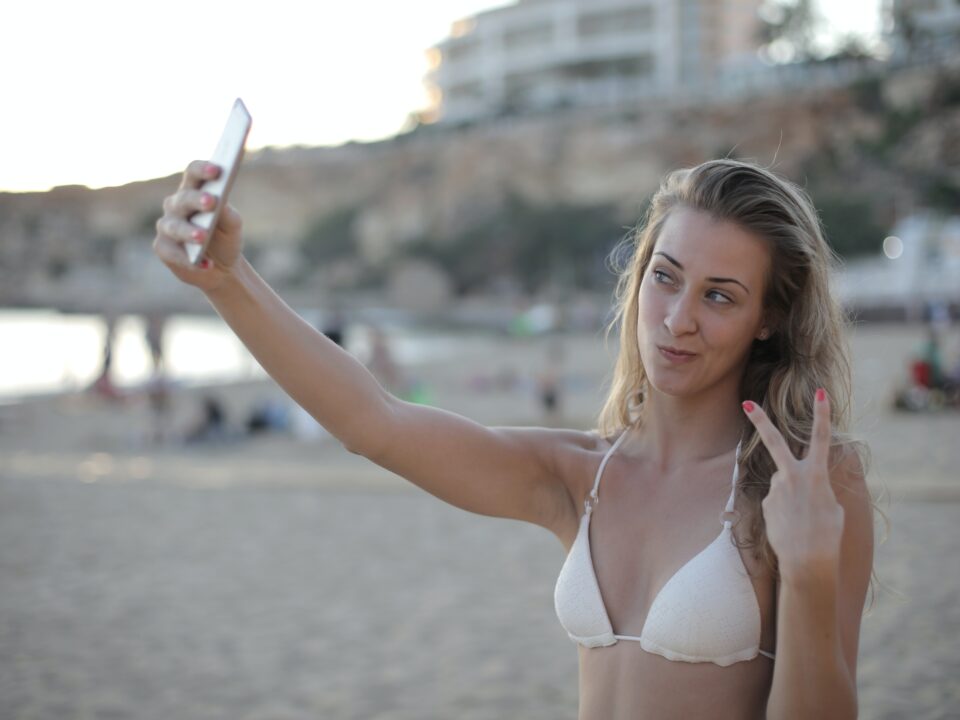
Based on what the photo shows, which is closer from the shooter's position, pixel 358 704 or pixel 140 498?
pixel 358 704

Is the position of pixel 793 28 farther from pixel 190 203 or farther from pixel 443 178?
pixel 190 203

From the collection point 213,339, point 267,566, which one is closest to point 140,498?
point 267,566

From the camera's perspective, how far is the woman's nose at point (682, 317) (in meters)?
1.71

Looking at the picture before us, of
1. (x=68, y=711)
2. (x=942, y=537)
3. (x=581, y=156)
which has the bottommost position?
(x=68, y=711)

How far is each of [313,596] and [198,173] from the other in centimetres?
471

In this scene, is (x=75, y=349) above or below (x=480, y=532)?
above

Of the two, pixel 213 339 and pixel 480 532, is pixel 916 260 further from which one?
pixel 213 339

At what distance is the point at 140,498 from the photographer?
8.91 metres

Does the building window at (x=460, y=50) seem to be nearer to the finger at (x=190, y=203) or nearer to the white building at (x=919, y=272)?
the white building at (x=919, y=272)

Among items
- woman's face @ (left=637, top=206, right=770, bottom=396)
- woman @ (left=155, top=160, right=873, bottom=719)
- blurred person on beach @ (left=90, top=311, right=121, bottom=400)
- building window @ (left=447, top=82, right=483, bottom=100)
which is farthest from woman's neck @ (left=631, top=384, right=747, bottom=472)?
building window @ (left=447, top=82, right=483, bottom=100)

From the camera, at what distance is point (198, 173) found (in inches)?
59.5

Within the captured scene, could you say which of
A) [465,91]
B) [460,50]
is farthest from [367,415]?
[460,50]

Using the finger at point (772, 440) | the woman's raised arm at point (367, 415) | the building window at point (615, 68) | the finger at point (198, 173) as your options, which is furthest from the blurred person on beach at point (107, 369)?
the building window at point (615, 68)

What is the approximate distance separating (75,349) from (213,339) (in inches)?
558
